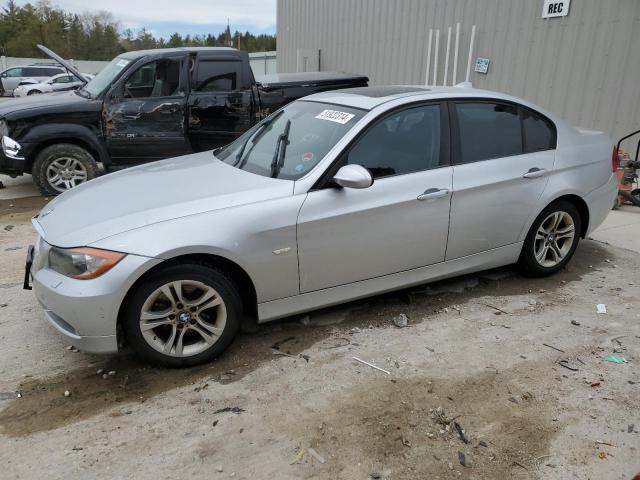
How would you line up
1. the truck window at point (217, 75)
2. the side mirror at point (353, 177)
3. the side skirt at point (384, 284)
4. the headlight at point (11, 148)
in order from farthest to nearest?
the truck window at point (217, 75) → the headlight at point (11, 148) → the side skirt at point (384, 284) → the side mirror at point (353, 177)

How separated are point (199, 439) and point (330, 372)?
2.96 feet

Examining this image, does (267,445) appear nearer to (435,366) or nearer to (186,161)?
(435,366)

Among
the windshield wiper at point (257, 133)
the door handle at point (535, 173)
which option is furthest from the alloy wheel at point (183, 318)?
the door handle at point (535, 173)

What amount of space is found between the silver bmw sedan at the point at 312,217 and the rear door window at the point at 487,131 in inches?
0.5

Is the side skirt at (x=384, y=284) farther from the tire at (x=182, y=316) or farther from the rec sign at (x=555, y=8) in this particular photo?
the rec sign at (x=555, y=8)

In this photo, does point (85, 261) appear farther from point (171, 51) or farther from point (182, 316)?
point (171, 51)

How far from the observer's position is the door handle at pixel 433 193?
3.62 meters

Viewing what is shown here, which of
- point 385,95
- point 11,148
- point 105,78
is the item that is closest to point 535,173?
point 385,95

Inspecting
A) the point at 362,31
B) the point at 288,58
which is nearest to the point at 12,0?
the point at 288,58

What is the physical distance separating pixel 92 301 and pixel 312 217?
1.38 metres

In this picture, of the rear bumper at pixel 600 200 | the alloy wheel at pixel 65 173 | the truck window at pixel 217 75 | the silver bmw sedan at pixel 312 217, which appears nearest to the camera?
the silver bmw sedan at pixel 312 217

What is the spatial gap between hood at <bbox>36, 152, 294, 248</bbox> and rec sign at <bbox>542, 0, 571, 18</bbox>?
21.2ft

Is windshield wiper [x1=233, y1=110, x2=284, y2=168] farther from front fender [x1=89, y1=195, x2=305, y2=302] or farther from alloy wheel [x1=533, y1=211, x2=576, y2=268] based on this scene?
alloy wheel [x1=533, y1=211, x2=576, y2=268]

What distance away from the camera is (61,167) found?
7086mm
